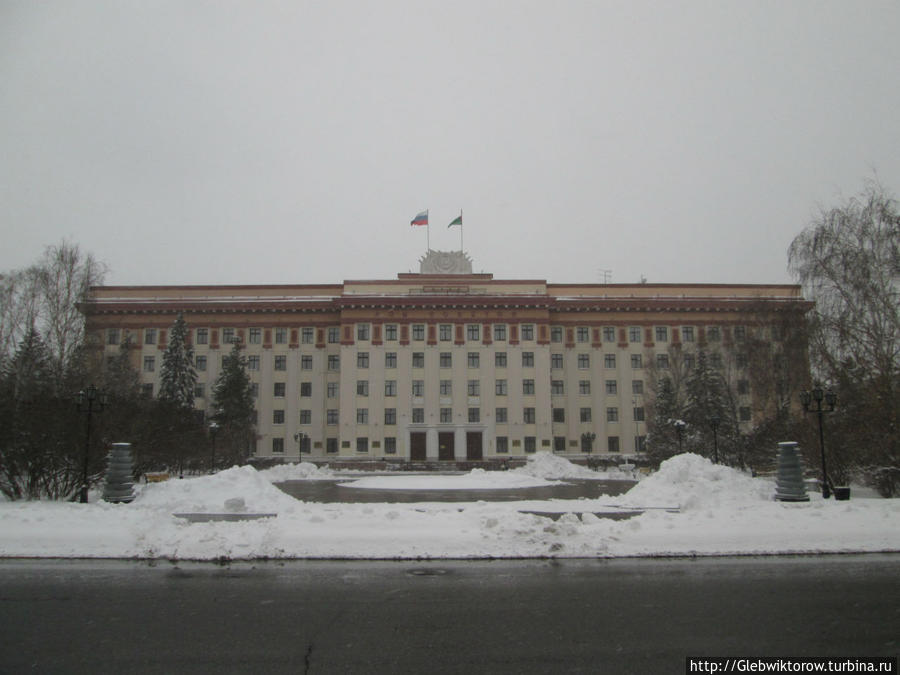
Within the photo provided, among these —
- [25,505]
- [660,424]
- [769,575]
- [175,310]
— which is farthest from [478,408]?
[769,575]

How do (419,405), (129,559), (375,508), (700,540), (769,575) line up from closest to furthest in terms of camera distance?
(769,575) → (129,559) → (700,540) → (375,508) → (419,405)

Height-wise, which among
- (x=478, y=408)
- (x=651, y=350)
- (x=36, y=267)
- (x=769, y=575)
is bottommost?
(x=769, y=575)

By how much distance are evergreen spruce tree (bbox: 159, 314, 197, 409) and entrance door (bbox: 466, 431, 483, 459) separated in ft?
75.5

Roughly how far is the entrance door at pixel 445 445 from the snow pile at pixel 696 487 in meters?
32.6

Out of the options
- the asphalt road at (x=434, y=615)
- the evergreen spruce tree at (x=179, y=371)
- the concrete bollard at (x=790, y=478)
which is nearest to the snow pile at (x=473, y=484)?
the concrete bollard at (x=790, y=478)

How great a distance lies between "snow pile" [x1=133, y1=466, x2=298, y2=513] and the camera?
56.9 ft

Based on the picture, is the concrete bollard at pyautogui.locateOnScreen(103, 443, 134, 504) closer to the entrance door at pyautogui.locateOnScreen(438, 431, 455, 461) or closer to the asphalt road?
the asphalt road

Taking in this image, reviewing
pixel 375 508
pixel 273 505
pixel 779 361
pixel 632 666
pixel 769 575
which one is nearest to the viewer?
pixel 632 666

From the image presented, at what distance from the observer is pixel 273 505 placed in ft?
58.3

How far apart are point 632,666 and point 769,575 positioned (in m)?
5.18

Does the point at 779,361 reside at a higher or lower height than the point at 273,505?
higher

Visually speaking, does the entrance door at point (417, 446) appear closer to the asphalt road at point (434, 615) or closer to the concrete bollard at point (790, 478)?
A: the concrete bollard at point (790, 478)

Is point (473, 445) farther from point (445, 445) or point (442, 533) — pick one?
point (442, 533)

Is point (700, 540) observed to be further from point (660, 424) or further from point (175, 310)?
point (175, 310)
